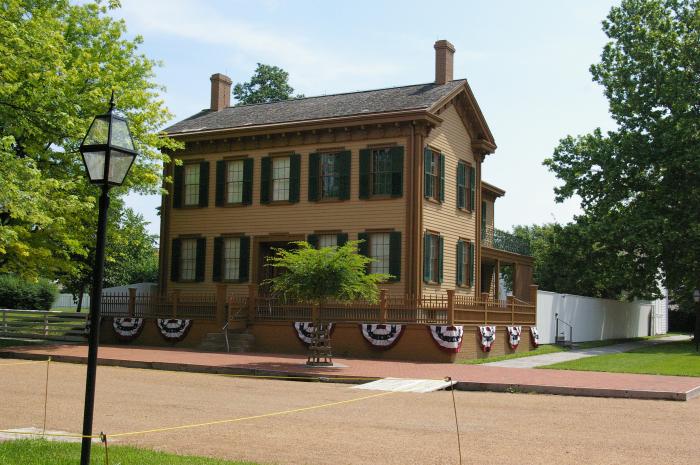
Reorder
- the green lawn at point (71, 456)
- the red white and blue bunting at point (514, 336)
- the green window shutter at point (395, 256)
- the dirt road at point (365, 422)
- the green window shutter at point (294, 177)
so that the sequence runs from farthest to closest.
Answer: the green window shutter at point (294, 177) < the red white and blue bunting at point (514, 336) < the green window shutter at point (395, 256) < the dirt road at point (365, 422) < the green lawn at point (71, 456)

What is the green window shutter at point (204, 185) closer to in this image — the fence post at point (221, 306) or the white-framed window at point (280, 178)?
the white-framed window at point (280, 178)

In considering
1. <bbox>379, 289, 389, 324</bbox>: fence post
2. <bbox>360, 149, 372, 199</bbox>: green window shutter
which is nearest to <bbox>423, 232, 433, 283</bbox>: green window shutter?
<bbox>360, 149, 372, 199</bbox>: green window shutter

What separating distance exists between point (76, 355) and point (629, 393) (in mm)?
15060

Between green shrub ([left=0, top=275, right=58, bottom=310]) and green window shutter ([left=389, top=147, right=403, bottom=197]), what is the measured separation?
99.3 ft

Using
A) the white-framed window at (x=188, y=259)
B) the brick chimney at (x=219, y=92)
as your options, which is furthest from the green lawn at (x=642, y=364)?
the brick chimney at (x=219, y=92)

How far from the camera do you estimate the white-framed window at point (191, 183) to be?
3173cm

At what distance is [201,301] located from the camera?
27.8 meters

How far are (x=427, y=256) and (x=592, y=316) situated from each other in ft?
46.1

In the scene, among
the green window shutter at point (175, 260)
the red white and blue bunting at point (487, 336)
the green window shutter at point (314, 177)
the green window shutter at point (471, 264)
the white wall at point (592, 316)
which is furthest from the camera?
the white wall at point (592, 316)

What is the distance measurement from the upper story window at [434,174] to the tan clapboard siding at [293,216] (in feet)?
3.04

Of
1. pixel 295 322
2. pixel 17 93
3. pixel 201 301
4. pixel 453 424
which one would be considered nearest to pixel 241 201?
pixel 201 301

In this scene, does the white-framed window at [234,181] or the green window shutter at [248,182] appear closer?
the green window shutter at [248,182]

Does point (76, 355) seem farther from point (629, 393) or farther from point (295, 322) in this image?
point (629, 393)

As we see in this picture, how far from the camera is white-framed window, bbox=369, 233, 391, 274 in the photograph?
1075 inches
